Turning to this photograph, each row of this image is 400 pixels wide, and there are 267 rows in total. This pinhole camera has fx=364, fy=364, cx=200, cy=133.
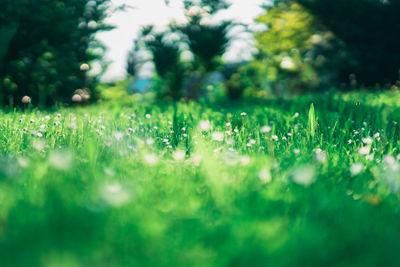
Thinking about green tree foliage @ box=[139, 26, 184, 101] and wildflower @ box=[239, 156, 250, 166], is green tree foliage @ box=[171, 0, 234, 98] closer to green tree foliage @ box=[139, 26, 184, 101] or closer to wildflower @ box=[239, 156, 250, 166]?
green tree foliage @ box=[139, 26, 184, 101]

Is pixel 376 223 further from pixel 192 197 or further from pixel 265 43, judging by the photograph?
pixel 265 43

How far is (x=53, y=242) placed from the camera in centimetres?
116

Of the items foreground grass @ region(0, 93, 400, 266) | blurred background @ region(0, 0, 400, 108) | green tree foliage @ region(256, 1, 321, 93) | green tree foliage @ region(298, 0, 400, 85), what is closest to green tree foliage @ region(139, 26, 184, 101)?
blurred background @ region(0, 0, 400, 108)

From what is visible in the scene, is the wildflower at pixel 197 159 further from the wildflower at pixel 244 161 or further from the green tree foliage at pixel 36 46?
the green tree foliage at pixel 36 46

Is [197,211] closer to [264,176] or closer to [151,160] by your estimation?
[264,176]

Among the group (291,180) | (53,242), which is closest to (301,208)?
(291,180)

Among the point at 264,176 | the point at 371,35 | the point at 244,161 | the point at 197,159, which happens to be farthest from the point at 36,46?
the point at 371,35

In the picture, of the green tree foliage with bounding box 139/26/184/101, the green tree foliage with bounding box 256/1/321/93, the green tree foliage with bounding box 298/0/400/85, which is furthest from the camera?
the green tree foliage with bounding box 256/1/321/93

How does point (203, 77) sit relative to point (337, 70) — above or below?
below

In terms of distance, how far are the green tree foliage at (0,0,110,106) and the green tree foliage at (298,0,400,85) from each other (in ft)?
24.6

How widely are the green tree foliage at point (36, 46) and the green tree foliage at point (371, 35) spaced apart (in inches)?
295

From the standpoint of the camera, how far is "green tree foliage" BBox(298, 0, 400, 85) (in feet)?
33.7

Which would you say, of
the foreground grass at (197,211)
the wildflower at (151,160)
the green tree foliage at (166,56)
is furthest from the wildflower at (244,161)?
the green tree foliage at (166,56)

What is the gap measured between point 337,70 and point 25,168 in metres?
11.2
